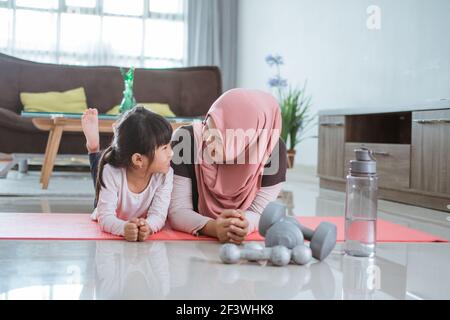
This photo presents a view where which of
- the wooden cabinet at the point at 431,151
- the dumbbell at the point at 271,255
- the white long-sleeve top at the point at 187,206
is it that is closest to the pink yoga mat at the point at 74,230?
the white long-sleeve top at the point at 187,206

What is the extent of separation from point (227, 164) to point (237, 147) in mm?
98

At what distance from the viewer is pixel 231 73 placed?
25.5 feet

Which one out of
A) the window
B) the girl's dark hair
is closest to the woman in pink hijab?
the girl's dark hair

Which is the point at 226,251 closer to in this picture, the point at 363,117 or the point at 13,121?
the point at 363,117

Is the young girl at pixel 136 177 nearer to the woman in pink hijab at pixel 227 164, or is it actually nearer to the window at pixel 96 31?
the woman in pink hijab at pixel 227 164

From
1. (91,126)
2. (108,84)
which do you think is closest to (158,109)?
(108,84)

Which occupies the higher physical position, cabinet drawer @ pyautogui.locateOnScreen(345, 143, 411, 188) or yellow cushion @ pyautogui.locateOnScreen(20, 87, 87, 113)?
yellow cushion @ pyautogui.locateOnScreen(20, 87, 87, 113)

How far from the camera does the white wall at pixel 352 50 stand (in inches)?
143

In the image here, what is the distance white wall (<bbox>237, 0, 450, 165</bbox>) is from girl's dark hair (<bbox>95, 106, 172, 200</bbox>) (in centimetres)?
184

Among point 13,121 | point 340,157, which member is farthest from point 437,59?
point 13,121

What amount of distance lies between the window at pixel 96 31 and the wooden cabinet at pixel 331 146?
371 cm

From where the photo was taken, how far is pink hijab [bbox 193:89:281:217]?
6.01 feet

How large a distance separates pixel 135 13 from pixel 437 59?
186 inches

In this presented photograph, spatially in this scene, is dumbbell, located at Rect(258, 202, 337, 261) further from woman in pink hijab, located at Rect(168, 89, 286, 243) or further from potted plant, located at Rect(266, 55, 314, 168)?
potted plant, located at Rect(266, 55, 314, 168)
